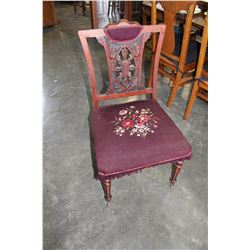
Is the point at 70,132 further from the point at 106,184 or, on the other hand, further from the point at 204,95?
the point at 204,95

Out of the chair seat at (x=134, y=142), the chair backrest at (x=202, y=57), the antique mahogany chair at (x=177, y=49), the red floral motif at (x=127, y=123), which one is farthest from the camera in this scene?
the antique mahogany chair at (x=177, y=49)

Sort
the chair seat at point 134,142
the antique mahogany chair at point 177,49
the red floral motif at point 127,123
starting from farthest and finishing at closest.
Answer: the antique mahogany chair at point 177,49
the red floral motif at point 127,123
the chair seat at point 134,142

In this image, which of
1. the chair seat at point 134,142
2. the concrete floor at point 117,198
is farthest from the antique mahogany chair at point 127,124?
the concrete floor at point 117,198

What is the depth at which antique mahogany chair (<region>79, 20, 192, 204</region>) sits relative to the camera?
105 centimetres

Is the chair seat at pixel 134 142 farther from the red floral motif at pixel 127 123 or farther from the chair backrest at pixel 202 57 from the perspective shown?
the chair backrest at pixel 202 57

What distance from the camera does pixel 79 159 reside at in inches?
62.8

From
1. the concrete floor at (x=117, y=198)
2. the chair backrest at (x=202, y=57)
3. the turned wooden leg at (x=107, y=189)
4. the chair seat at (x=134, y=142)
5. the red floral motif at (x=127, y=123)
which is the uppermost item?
the chair backrest at (x=202, y=57)

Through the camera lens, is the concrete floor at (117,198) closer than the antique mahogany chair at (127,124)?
No

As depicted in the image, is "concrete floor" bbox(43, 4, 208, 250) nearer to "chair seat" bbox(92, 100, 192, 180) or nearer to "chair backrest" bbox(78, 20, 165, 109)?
"chair seat" bbox(92, 100, 192, 180)

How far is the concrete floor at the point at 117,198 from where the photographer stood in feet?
3.86

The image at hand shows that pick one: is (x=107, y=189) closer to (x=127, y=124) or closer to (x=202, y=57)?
(x=127, y=124)

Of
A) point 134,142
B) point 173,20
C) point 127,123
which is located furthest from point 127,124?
point 173,20
